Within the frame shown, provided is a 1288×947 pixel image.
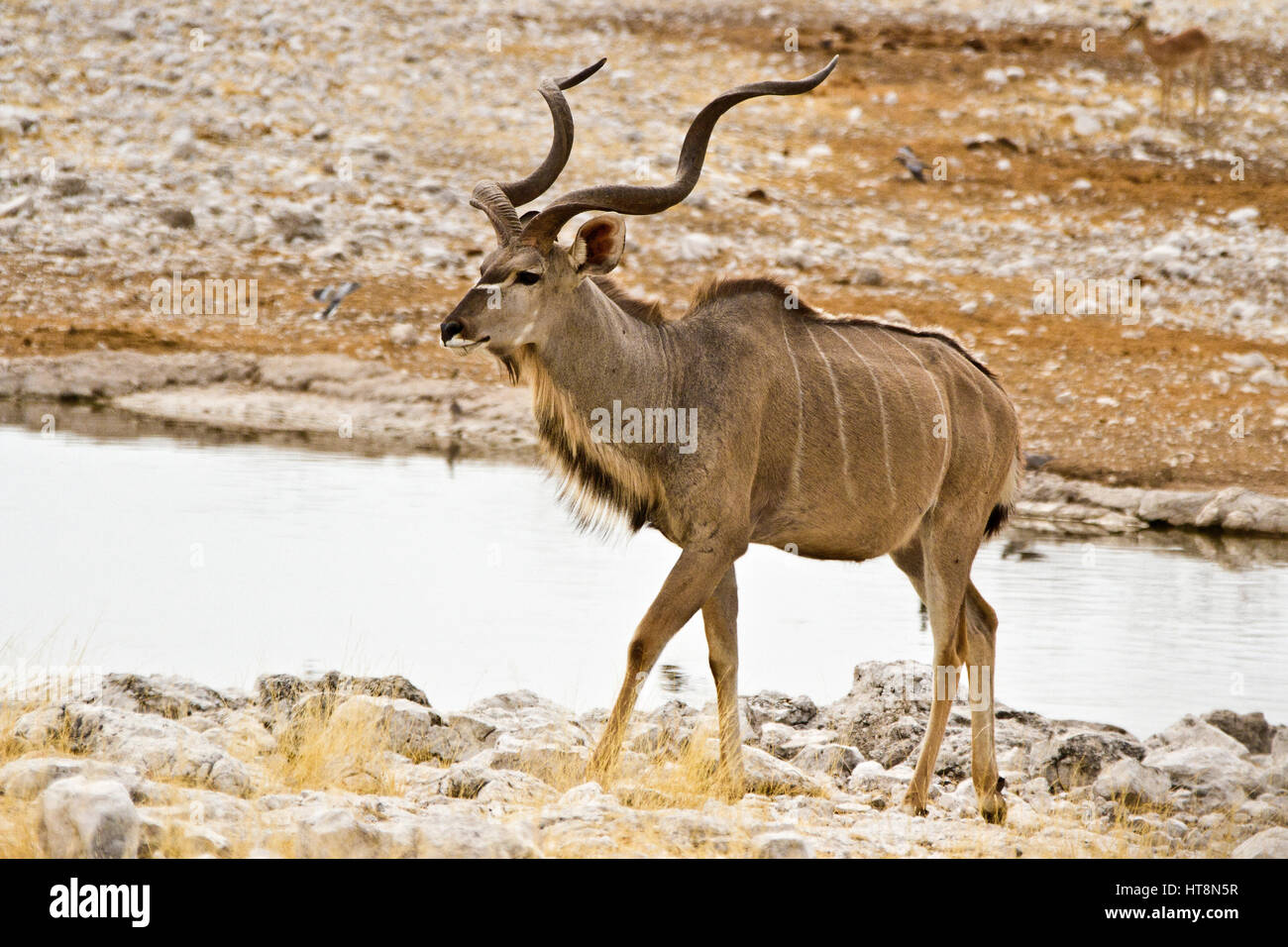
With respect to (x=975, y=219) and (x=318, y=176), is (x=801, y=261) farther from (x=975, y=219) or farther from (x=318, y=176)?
(x=318, y=176)

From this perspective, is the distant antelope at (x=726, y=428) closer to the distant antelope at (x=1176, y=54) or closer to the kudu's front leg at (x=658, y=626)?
the kudu's front leg at (x=658, y=626)

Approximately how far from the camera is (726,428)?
675 centimetres

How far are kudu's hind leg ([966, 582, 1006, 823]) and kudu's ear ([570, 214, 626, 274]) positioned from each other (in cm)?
211

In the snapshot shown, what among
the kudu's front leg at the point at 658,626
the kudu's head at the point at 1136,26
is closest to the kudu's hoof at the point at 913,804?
the kudu's front leg at the point at 658,626

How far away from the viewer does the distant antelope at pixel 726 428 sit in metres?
6.62

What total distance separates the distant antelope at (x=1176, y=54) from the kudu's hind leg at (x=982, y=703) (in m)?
23.8

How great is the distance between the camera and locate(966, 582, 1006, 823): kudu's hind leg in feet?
22.8

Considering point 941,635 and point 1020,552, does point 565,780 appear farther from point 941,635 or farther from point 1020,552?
point 1020,552

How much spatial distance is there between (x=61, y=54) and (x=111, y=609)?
19284 millimetres

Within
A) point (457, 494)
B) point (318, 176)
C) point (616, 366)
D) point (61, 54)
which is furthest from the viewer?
point (61, 54)

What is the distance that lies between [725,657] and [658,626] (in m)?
0.60

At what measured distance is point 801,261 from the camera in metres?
22.5

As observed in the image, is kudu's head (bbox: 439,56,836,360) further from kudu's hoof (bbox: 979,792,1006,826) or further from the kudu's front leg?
kudu's hoof (bbox: 979,792,1006,826)

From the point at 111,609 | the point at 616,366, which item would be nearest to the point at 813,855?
the point at 616,366
